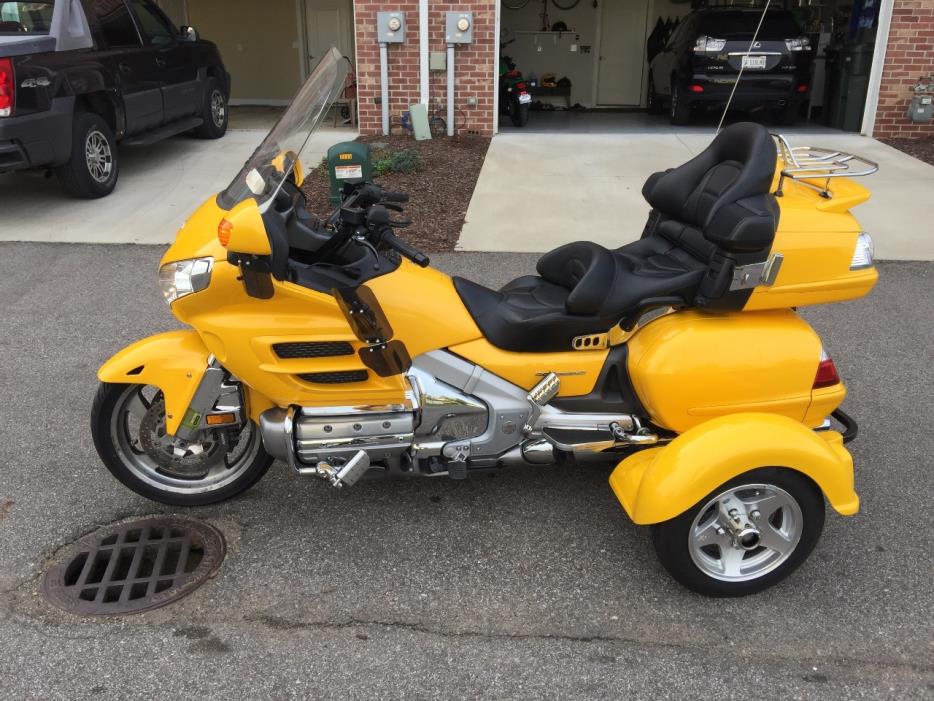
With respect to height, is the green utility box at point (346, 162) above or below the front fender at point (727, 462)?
above

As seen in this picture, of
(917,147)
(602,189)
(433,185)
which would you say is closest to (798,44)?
(917,147)

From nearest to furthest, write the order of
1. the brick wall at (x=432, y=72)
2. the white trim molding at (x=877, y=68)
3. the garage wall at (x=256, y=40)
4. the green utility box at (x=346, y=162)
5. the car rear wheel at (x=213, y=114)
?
A: 1. the green utility box at (x=346, y=162)
2. the brick wall at (x=432, y=72)
3. the white trim molding at (x=877, y=68)
4. the car rear wheel at (x=213, y=114)
5. the garage wall at (x=256, y=40)

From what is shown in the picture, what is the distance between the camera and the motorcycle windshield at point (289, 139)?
278 cm

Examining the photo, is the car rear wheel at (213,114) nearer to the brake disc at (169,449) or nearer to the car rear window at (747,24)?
the car rear window at (747,24)

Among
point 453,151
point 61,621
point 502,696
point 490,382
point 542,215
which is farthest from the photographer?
point 453,151

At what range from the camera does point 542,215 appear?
7.69 meters

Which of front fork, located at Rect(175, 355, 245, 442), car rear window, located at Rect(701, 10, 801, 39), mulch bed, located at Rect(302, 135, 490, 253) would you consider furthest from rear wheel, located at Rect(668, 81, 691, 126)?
front fork, located at Rect(175, 355, 245, 442)

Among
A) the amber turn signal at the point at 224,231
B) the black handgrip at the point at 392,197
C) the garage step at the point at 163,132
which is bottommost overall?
the garage step at the point at 163,132

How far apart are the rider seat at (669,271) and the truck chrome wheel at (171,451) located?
116cm

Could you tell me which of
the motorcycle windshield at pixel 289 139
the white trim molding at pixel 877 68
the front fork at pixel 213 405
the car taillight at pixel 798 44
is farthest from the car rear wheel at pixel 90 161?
the white trim molding at pixel 877 68

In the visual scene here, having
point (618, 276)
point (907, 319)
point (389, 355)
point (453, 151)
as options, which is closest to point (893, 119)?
point (453, 151)

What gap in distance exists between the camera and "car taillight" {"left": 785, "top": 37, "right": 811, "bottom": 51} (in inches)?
424

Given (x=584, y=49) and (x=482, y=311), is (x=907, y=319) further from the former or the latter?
(x=584, y=49)

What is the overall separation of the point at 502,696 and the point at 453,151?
26.9 feet
